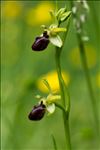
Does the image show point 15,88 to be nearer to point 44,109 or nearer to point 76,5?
point 76,5

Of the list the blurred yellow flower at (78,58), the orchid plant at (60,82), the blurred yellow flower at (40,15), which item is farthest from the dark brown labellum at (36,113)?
the blurred yellow flower at (40,15)

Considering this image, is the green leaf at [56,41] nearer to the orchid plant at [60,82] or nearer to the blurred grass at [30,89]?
the orchid plant at [60,82]

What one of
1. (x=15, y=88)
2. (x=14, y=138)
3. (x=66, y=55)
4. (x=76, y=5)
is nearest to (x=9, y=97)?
(x=15, y=88)

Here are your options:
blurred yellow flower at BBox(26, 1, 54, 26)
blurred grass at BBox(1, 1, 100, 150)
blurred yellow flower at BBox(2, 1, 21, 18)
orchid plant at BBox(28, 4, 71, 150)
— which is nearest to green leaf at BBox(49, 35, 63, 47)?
orchid plant at BBox(28, 4, 71, 150)

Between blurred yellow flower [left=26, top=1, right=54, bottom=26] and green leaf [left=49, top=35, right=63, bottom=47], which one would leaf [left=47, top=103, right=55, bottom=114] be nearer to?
green leaf [left=49, top=35, right=63, bottom=47]

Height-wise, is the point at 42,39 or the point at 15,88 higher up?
the point at 42,39

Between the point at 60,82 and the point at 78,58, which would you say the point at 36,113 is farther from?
the point at 78,58
